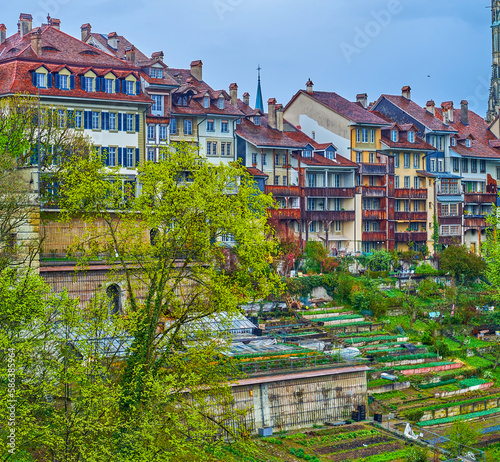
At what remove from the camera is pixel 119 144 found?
213ft

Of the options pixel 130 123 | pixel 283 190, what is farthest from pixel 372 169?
pixel 130 123

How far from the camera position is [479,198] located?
96250mm

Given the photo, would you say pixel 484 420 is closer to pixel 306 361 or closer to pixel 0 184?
pixel 306 361

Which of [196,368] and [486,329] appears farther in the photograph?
[486,329]

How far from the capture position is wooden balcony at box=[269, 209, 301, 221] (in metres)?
75.6

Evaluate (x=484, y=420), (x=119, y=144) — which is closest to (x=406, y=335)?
(x=484, y=420)

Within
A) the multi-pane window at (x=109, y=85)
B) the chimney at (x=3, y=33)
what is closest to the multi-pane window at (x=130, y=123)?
the multi-pane window at (x=109, y=85)

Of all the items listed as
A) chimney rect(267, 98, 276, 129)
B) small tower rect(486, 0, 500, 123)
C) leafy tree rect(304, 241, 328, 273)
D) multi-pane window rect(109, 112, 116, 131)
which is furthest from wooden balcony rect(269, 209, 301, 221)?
small tower rect(486, 0, 500, 123)

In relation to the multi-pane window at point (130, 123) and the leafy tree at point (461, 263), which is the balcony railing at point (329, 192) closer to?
the leafy tree at point (461, 263)

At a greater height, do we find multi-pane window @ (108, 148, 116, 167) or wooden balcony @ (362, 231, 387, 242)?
multi-pane window @ (108, 148, 116, 167)

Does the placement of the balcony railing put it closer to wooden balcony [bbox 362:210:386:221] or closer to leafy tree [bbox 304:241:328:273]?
wooden balcony [bbox 362:210:386:221]

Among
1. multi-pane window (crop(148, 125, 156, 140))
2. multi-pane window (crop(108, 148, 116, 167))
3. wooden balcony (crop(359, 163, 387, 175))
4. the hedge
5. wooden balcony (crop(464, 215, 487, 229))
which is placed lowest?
the hedge

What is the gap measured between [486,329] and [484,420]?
65.2 feet

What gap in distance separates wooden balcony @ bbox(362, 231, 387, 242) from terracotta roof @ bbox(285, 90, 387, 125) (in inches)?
421
